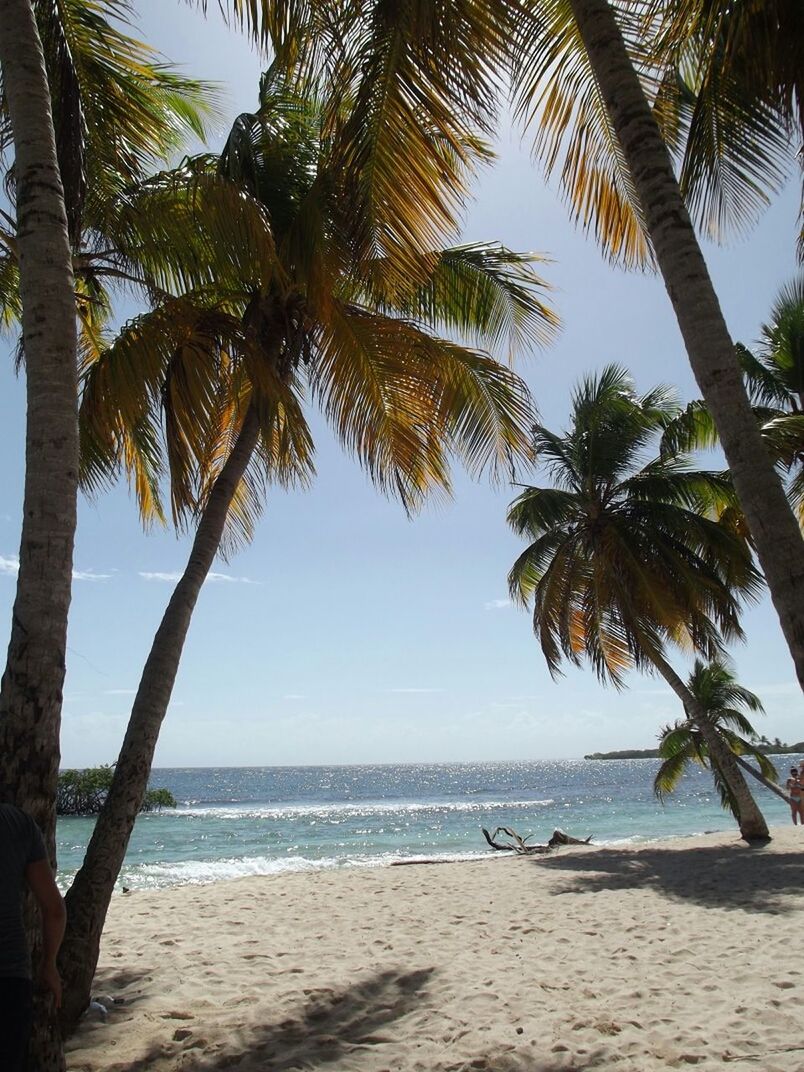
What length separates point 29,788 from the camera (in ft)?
11.8

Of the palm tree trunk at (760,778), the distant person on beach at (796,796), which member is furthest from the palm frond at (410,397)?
the distant person on beach at (796,796)

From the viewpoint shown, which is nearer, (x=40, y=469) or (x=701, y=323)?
(x=701, y=323)

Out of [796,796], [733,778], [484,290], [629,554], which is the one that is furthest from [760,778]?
[484,290]

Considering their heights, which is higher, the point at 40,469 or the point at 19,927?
the point at 40,469

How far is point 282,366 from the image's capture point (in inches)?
307

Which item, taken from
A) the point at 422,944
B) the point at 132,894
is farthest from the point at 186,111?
the point at 132,894

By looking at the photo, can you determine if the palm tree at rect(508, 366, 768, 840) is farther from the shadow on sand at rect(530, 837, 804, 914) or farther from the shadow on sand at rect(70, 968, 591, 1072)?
the shadow on sand at rect(70, 968, 591, 1072)

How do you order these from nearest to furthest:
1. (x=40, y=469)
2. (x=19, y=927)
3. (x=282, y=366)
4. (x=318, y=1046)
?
(x=19, y=927) → (x=40, y=469) → (x=318, y=1046) → (x=282, y=366)

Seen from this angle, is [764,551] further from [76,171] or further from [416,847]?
[416,847]

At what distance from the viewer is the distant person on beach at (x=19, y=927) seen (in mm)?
2715

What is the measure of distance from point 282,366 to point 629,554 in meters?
9.63

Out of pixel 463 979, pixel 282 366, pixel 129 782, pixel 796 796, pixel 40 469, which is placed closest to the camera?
pixel 40 469

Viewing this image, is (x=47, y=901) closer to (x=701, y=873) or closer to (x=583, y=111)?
(x=583, y=111)

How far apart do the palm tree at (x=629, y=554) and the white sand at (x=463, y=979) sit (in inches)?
222
